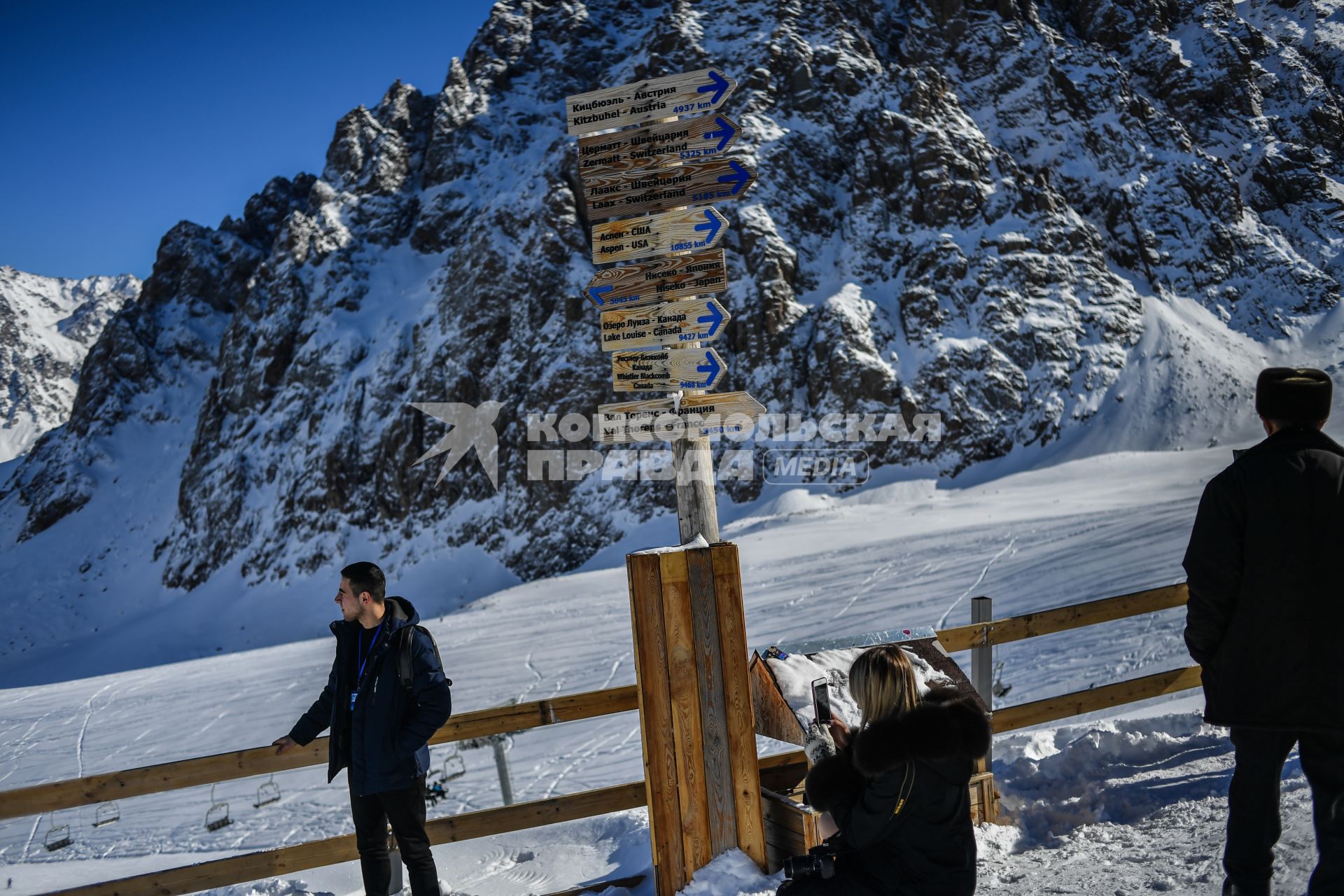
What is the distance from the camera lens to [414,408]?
56.5 meters

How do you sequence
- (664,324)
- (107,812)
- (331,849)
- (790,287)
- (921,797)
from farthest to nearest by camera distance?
(790,287) → (107,812) → (664,324) → (331,849) → (921,797)

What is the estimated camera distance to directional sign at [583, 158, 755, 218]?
449 centimetres

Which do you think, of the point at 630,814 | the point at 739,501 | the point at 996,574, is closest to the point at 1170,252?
the point at 739,501

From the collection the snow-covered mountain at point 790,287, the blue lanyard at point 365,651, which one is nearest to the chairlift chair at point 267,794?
the blue lanyard at point 365,651

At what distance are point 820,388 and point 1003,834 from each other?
4556 cm

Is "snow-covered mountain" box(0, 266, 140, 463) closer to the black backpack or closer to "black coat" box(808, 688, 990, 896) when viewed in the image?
the black backpack

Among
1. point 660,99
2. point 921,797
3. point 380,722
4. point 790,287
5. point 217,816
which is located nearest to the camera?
point 921,797

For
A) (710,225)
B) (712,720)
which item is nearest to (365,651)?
(712,720)

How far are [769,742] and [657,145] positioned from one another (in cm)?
780

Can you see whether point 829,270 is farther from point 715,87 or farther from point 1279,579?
point 1279,579

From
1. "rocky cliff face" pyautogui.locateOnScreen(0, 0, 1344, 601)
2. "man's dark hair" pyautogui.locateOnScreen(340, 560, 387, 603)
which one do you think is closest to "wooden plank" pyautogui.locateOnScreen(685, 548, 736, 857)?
"man's dark hair" pyautogui.locateOnScreen(340, 560, 387, 603)

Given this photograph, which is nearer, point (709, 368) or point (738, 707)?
point (738, 707)

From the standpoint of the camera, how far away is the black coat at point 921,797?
112 inches

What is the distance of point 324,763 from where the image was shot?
13.7 ft
